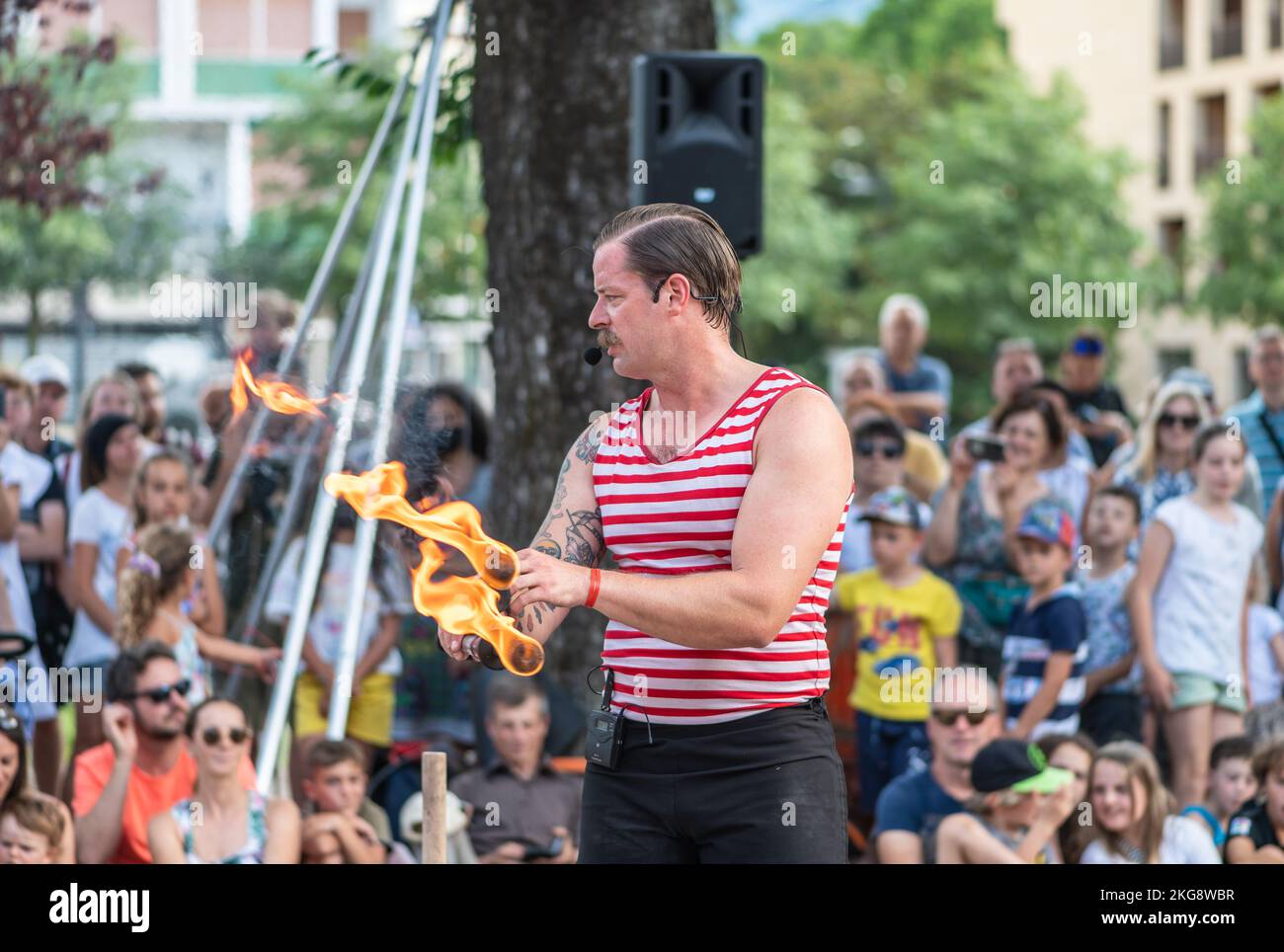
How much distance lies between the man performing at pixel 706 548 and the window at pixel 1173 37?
3964cm

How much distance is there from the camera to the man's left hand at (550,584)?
2926 mm

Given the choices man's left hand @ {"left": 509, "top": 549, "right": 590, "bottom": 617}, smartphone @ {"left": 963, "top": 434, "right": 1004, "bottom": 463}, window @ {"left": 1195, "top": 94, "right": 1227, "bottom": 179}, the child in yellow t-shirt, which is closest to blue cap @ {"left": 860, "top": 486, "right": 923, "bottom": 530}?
the child in yellow t-shirt

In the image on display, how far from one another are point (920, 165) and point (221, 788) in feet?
102

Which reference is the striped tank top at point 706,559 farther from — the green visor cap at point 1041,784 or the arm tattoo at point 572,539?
the green visor cap at point 1041,784

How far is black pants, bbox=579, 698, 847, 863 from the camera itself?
3.14 m

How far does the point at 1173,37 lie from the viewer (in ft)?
133

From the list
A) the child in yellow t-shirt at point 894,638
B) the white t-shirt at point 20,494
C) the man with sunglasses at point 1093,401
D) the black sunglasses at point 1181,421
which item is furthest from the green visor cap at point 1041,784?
the white t-shirt at point 20,494

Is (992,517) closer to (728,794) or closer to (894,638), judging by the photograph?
(894,638)

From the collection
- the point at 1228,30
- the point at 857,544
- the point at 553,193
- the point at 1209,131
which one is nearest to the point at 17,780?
the point at 553,193

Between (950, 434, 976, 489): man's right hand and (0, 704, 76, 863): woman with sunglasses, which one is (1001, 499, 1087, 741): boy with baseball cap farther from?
(0, 704, 76, 863): woman with sunglasses

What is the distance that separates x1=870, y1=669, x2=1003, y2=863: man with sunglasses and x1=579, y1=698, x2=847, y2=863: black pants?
2.56m
